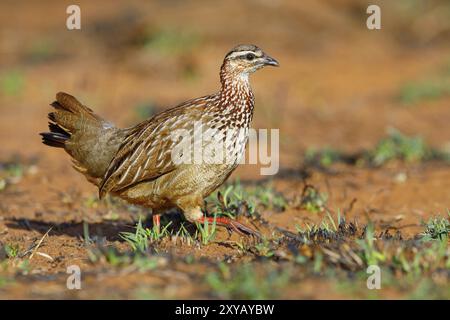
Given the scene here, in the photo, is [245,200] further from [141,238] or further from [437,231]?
[437,231]

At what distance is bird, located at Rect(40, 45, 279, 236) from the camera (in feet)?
20.9

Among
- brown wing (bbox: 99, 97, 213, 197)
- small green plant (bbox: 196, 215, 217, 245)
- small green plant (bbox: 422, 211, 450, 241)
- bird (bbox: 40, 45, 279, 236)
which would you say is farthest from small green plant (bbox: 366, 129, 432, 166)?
small green plant (bbox: 196, 215, 217, 245)

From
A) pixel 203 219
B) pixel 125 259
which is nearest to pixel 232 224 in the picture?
pixel 203 219

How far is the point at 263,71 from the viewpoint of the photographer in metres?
15.8

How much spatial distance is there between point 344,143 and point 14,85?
21.4ft

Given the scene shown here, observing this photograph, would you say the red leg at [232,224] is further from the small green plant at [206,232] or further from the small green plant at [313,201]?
the small green plant at [313,201]

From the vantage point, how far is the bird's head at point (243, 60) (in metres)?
6.76

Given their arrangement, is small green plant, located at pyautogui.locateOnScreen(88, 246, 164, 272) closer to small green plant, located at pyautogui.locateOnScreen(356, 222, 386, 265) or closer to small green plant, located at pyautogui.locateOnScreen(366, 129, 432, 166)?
small green plant, located at pyautogui.locateOnScreen(356, 222, 386, 265)

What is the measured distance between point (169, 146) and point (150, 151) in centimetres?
19

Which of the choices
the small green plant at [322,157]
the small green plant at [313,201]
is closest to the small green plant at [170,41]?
the small green plant at [322,157]

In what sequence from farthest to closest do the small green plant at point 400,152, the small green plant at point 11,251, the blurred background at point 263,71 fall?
the blurred background at point 263,71
the small green plant at point 400,152
the small green plant at point 11,251

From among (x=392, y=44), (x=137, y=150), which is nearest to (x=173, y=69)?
(x=392, y=44)

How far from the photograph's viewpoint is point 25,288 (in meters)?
5.04

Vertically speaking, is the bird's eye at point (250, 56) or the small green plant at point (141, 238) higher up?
the bird's eye at point (250, 56)
